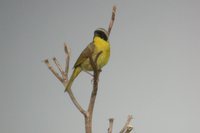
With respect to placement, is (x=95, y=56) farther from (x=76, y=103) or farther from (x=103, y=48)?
(x=76, y=103)

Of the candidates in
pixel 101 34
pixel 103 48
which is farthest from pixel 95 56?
pixel 101 34

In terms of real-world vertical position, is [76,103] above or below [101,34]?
below

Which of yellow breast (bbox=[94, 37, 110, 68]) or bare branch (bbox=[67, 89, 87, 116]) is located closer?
bare branch (bbox=[67, 89, 87, 116])

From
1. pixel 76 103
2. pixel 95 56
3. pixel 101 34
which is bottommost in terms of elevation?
pixel 76 103

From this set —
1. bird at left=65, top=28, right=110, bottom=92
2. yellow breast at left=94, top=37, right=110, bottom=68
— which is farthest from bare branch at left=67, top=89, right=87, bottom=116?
yellow breast at left=94, top=37, right=110, bottom=68

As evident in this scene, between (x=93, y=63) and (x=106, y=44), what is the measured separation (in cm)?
A: 99

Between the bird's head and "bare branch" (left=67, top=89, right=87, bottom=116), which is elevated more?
the bird's head

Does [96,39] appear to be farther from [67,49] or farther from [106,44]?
[67,49]

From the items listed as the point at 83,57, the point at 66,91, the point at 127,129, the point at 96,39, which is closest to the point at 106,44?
the point at 96,39

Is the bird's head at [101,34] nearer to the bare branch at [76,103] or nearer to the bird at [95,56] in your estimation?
the bird at [95,56]

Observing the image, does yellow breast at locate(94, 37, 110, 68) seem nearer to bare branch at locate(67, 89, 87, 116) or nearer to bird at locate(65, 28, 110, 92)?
bird at locate(65, 28, 110, 92)

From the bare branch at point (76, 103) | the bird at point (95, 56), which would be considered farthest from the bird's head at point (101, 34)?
the bare branch at point (76, 103)

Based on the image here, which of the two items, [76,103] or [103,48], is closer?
[76,103]

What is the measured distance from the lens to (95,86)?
5.71ft
